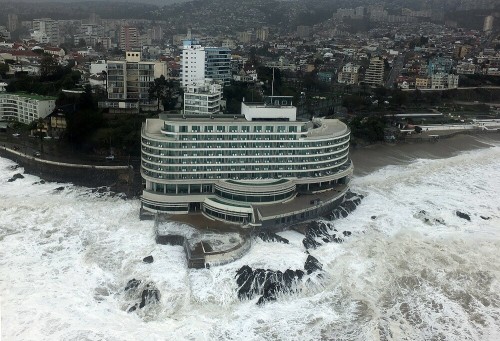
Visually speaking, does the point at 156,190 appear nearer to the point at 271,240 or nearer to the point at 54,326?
the point at 271,240

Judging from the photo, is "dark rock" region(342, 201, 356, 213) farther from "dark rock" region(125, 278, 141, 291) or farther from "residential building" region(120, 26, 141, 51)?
"residential building" region(120, 26, 141, 51)

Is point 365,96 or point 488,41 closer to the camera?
point 365,96

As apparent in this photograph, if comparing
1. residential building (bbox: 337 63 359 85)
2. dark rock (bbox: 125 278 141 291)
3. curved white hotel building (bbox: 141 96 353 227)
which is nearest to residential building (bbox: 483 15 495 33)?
residential building (bbox: 337 63 359 85)

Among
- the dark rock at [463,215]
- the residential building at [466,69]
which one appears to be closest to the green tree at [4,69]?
the dark rock at [463,215]

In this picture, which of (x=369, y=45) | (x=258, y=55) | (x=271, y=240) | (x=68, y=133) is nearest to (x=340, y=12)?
(x=369, y=45)

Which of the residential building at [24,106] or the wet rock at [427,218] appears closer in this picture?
the wet rock at [427,218]

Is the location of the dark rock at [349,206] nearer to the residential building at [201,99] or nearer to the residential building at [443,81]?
the residential building at [201,99]

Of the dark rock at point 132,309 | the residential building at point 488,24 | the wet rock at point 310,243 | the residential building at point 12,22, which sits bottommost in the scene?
the dark rock at point 132,309
